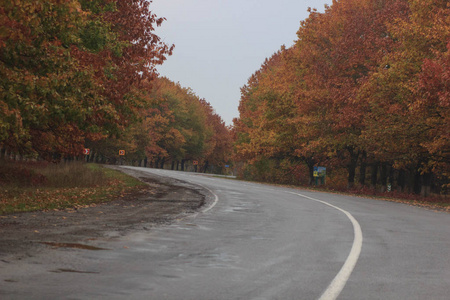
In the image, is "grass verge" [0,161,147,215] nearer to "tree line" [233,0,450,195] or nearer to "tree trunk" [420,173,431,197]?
"tree line" [233,0,450,195]

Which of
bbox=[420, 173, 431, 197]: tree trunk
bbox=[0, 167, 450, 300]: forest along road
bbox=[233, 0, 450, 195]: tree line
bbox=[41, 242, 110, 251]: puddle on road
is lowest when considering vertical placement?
bbox=[41, 242, 110, 251]: puddle on road

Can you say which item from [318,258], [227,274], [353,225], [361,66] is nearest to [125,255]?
[227,274]

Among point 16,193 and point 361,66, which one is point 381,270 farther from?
point 361,66

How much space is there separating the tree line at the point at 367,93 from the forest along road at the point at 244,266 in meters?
15.0

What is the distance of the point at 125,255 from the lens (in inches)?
323

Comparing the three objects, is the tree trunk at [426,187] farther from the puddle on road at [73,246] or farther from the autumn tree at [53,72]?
the puddle on road at [73,246]

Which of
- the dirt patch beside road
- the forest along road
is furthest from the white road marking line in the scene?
the dirt patch beside road

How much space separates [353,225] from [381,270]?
20.3 ft

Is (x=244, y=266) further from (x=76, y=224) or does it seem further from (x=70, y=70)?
(x=70, y=70)

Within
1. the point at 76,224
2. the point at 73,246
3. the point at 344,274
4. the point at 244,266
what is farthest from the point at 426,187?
the point at 73,246

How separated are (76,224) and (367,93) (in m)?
23.7

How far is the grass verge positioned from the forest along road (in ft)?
16.4

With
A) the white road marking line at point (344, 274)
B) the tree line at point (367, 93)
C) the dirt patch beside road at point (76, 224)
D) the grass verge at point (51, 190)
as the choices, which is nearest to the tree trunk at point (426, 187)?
the tree line at point (367, 93)

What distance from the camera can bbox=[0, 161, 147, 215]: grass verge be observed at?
52.0ft
